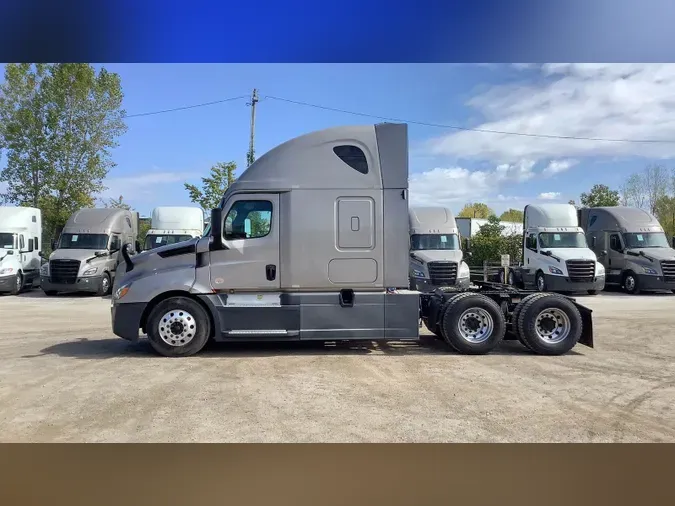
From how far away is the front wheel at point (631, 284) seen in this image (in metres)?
19.7

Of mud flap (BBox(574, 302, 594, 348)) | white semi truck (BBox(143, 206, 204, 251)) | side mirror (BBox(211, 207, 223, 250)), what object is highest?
white semi truck (BBox(143, 206, 204, 251))

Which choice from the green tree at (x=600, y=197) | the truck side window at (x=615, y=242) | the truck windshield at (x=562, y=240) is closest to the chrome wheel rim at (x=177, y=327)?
the truck windshield at (x=562, y=240)

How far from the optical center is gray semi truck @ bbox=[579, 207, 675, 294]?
63.1 ft

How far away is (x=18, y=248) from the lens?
1961 centimetres

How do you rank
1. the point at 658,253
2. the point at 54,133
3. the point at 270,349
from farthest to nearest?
the point at 54,133
the point at 658,253
the point at 270,349

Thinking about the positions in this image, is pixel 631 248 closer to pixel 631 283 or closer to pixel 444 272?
pixel 631 283

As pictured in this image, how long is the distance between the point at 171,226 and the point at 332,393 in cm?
1510

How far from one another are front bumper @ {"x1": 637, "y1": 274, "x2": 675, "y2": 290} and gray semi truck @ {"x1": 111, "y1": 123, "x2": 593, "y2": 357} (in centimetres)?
1528

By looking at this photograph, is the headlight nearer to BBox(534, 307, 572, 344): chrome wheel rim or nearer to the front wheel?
BBox(534, 307, 572, 344): chrome wheel rim

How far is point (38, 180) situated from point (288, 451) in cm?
2701

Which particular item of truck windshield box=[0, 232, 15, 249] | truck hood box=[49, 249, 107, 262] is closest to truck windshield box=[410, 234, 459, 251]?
truck hood box=[49, 249, 107, 262]

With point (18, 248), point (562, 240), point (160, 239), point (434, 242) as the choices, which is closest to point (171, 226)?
point (160, 239)

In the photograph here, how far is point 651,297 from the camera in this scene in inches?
732

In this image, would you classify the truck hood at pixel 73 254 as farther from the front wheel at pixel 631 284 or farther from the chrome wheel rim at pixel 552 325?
the front wheel at pixel 631 284
